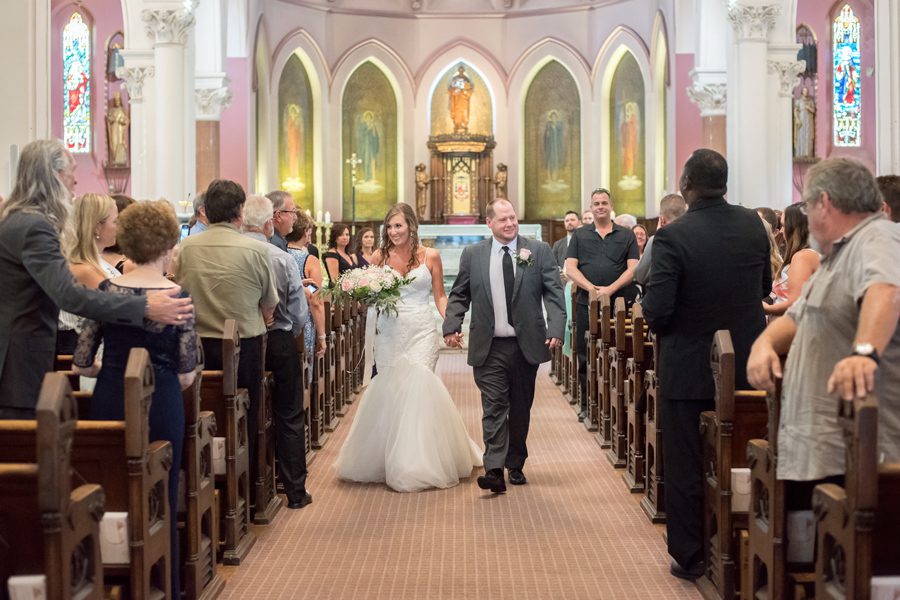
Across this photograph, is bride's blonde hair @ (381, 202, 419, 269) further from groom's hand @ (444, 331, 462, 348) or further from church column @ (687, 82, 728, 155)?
church column @ (687, 82, 728, 155)

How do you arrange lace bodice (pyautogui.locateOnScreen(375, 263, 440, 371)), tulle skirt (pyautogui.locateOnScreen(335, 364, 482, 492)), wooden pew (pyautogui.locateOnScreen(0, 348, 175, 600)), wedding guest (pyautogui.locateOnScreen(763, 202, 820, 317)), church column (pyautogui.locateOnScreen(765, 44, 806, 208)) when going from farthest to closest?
church column (pyautogui.locateOnScreen(765, 44, 806, 208)), lace bodice (pyautogui.locateOnScreen(375, 263, 440, 371)), tulle skirt (pyautogui.locateOnScreen(335, 364, 482, 492)), wedding guest (pyautogui.locateOnScreen(763, 202, 820, 317)), wooden pew (pyautogui.locateOnScreen(0, 348, 175, 600))

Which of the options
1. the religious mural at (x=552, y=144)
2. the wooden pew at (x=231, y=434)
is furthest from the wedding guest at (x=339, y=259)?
the religious mural at (x=552, y=144)

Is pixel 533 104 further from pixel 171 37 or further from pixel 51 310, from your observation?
pixel 51 310

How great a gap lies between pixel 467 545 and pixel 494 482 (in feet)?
3.69

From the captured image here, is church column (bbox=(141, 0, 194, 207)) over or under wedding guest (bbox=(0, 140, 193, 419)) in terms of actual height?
over

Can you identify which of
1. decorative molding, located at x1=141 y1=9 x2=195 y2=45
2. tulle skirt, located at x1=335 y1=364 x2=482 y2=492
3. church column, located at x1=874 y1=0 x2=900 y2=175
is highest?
decorative molding, located at x1=141 y1=9 x2=195 y2=45

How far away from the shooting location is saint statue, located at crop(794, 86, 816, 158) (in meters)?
21.4

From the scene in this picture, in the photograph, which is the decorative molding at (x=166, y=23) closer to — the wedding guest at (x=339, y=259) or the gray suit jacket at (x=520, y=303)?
the wedding guest at (x=339, y=259)

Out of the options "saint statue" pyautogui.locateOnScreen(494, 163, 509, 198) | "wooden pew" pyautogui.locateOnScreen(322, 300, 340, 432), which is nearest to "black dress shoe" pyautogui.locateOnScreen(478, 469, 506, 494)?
"wooden pew" pyautogui.locateOnScreen(322, 300, 340, 432)

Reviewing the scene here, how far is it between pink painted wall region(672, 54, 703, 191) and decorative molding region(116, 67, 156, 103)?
9.43m

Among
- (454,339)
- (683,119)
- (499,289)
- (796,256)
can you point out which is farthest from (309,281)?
(683,119)

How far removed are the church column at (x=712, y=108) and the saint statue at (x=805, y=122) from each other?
3577 millimetres

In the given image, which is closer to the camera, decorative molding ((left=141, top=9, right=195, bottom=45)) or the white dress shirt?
the white dress shirt

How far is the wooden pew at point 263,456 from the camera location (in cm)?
614
